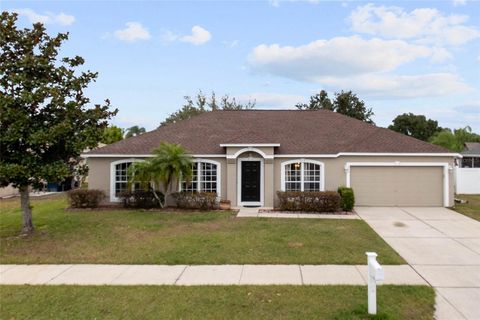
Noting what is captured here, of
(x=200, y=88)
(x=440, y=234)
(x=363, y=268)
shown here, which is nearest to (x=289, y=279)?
(x=363, y=268)

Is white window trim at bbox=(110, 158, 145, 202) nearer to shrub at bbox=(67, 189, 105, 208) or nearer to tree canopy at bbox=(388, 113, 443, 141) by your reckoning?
shrub at bbox=(67, 189, 105, 208)

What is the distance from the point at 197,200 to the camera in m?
16.0

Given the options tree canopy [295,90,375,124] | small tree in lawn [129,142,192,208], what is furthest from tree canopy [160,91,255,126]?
small tree in lawn [129,142,192,208]

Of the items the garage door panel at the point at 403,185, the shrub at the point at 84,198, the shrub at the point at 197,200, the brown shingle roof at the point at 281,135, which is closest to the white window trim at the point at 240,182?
the brown shingle roof at the point at 281,135

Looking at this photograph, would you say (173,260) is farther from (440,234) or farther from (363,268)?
(440,234)

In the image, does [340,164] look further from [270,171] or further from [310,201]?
[270,171]

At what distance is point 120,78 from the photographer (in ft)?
66.3

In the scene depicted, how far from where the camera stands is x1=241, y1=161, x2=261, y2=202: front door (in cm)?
1698

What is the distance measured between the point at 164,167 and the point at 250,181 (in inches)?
163

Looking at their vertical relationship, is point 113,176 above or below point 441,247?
above

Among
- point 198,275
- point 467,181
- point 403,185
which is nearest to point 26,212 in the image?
point 198,275

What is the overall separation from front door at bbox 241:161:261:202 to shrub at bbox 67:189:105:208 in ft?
22.0

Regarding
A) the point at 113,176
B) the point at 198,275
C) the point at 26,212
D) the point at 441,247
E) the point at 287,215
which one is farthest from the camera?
the point at 113,176

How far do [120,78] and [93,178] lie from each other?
19.7 feet
